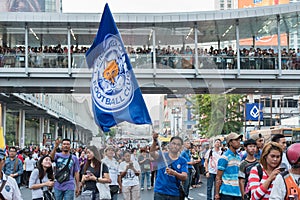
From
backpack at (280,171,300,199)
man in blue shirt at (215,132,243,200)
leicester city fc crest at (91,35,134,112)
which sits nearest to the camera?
A: backpack at (280,171,300,199)

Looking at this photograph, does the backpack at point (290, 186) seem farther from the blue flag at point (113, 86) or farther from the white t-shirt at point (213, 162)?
the white t-shirt at point (213, 162)

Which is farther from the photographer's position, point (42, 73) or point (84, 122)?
point (42, 73)

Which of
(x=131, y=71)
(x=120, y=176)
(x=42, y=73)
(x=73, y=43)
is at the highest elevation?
(x=73, y=43)

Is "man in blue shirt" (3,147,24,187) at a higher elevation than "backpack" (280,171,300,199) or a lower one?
lower

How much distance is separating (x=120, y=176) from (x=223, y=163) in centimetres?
287

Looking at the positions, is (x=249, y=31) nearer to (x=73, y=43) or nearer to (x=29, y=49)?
(x=73, y=43)

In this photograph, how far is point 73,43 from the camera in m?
38.8

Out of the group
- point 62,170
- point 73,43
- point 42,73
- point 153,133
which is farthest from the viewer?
point 73,43

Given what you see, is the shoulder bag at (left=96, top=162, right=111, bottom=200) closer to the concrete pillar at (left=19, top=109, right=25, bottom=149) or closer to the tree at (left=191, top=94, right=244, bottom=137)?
the tree at (left=191, top=94, right=244, bottom=137)

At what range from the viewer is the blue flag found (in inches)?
266

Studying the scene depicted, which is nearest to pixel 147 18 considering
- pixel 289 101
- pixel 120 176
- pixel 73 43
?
pixel 73 43

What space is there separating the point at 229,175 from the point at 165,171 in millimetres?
1272

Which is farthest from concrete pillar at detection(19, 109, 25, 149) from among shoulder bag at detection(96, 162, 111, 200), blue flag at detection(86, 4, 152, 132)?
blue flag at detection(86, 4, 152, 132)

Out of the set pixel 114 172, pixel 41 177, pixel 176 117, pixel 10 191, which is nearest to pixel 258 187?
pixel 176 117
